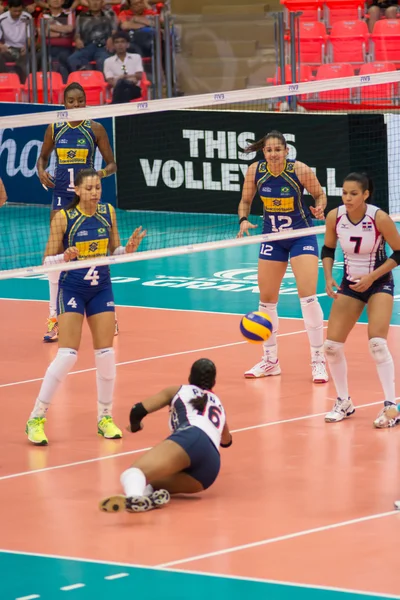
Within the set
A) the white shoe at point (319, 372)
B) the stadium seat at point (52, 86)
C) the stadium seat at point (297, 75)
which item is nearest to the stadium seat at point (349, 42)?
the stadium seat at point (297, 75)

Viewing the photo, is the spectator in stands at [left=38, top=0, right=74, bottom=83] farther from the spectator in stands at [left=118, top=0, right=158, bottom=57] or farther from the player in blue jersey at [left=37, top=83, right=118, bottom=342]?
the player in blue jersey at [left=37, top=83, right=118, bottom=342]

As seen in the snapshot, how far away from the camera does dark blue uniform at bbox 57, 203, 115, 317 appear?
1113cm

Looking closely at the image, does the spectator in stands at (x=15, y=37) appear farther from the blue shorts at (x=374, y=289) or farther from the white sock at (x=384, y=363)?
the white sock at (x=384, y=363)

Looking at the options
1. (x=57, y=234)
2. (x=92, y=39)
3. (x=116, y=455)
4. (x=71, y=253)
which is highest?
(x=92, y=39)

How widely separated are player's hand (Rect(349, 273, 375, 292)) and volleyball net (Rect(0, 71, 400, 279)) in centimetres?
913

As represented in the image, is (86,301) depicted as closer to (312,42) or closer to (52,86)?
(312,42)

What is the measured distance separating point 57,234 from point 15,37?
14.7 meters

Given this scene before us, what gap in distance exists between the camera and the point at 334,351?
11.5m

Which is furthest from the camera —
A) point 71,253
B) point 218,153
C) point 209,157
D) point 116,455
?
point 209,157

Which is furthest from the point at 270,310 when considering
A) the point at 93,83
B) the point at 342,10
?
the point at 342,10

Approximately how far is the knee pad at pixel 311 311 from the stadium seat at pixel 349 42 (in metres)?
11.4

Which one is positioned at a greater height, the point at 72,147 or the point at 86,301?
the point at 72,147

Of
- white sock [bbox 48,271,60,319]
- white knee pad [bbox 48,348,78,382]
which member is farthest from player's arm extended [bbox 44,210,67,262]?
white sock [bbox 48,271,60,319]

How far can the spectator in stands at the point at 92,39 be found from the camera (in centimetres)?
2458
